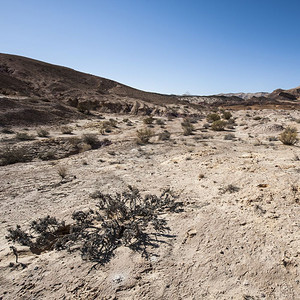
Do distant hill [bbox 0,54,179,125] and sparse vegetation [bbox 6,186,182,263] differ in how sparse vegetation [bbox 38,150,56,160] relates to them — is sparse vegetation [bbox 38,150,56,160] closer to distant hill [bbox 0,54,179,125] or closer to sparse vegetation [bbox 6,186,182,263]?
sparse vegetation [bbox 6,186,182,263]

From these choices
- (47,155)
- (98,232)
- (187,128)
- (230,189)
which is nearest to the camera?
(98,232)

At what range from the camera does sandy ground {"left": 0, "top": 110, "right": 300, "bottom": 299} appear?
246 centimetres

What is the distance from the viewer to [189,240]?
127 inches

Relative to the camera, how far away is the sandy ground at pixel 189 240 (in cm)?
246

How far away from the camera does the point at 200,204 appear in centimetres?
427

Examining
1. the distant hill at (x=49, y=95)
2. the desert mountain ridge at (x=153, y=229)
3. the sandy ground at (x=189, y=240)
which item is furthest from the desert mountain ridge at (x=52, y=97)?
the sandy ground at (x=189, y=240)

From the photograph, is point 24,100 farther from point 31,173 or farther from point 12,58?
point 12,58

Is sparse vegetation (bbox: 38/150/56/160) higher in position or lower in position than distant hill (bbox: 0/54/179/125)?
lower

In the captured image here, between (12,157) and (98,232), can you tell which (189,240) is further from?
(12,157)

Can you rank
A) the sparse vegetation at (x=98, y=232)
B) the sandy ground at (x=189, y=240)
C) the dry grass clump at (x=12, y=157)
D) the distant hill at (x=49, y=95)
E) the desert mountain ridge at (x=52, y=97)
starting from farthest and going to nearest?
the desert mountain ridge at (x=52, y=97) < the distant hill at (x=49, y=95) < the dry grass clump at (x=12, y=157) < the sparse vegetation at (x=98, y=232) < the sandy ground at (x=189, y=240)

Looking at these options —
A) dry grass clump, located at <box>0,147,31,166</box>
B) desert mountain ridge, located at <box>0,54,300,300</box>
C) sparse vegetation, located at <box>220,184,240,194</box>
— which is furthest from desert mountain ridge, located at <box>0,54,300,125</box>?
sparse vegetation, located at <box>220,184,240,194</box>

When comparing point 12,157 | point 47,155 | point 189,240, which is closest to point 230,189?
point 189,240

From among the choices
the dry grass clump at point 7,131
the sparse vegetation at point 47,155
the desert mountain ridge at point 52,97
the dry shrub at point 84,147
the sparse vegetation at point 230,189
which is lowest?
the sparse vegetation at point 47,155

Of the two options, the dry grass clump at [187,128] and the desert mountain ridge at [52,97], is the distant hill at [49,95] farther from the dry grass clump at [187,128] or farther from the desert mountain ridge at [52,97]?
the dry grass clump at [187,128]
